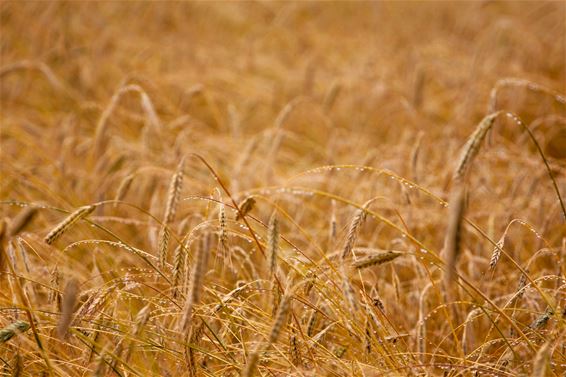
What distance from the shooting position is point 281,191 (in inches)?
61.2

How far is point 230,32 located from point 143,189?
3570 mm

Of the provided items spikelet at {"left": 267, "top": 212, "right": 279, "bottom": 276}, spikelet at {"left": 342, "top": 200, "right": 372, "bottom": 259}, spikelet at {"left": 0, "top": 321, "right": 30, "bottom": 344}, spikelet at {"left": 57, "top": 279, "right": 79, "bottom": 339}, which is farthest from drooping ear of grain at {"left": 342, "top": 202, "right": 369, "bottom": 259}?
spikelet at {"left": 0, "top": 321, "right": 30, "bottom": 344}

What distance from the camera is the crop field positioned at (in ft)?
4.40

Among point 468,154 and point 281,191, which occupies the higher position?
point 468,154

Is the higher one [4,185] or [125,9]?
[125,9]

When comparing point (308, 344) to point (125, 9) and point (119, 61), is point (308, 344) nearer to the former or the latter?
point (119, 61)

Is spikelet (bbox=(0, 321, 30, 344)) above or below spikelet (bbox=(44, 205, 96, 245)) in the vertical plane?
below

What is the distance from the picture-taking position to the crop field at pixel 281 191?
4.40 feet

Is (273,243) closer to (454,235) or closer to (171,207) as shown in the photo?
(171,207)

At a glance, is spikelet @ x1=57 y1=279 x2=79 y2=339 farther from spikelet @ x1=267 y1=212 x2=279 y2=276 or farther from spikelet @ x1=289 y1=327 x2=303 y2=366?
spikelet @ x1=289 y1=327 x2=303 y2=366

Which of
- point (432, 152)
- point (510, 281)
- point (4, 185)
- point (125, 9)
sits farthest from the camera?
point (125, 9)

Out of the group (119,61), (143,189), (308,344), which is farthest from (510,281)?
(119,61)

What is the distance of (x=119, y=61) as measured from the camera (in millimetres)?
4414

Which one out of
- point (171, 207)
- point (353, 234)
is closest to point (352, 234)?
point (353, 234)
